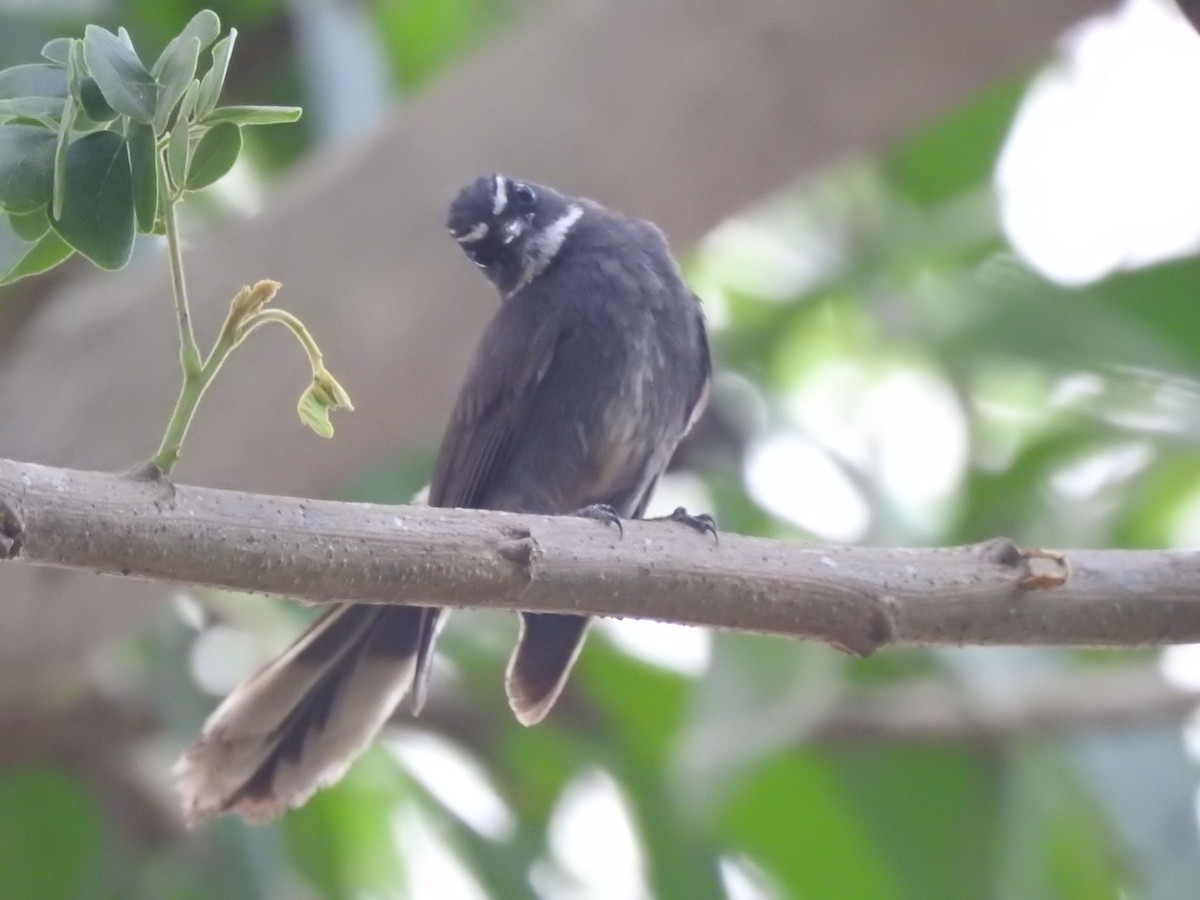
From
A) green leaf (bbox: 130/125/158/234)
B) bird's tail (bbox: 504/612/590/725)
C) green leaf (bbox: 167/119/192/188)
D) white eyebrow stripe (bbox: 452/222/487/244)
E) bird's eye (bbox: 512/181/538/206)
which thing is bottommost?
bird's tail (bbox: 504/612/590/725)

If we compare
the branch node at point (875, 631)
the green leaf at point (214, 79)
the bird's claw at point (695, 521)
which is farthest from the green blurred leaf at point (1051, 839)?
the green leaf at point (214, 79)

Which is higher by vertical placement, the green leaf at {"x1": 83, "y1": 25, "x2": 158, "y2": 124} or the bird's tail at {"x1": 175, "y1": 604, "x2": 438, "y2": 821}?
the green leaf at {"x1": 83, "y1": 25, "x2": 158, "y2": 124}

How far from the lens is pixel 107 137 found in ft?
5.67

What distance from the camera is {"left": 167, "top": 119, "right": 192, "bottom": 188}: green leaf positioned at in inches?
66.1

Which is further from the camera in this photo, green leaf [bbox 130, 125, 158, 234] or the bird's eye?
the bird's eye

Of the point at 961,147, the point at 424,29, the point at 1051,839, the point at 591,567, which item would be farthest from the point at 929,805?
the point at 591,567

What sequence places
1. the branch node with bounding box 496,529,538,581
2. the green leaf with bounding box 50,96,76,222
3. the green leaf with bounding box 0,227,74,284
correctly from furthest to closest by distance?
1. the branch node with bounding box 496,529,538,581
2. the green leaf with bounding box 0,227,74,284
3. the green leaf with bounding box 50,96,76,222

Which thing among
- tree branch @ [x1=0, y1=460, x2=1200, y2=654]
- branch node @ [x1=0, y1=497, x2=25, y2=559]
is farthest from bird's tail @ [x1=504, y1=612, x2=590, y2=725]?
branch node @ [x1=0, y1=497, x2=25, y2=559]

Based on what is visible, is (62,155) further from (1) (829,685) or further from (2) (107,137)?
(1) (829,685)

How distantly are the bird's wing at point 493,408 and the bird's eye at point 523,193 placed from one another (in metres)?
0.23

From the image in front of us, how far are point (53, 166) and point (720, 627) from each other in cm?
95

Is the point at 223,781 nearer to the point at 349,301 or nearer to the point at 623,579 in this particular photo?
the point at 623,579

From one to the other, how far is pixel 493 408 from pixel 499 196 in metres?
0.43

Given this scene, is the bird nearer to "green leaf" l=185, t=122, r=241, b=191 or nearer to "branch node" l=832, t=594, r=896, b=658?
"branch node" l=832, t=594, r=896, b=658
